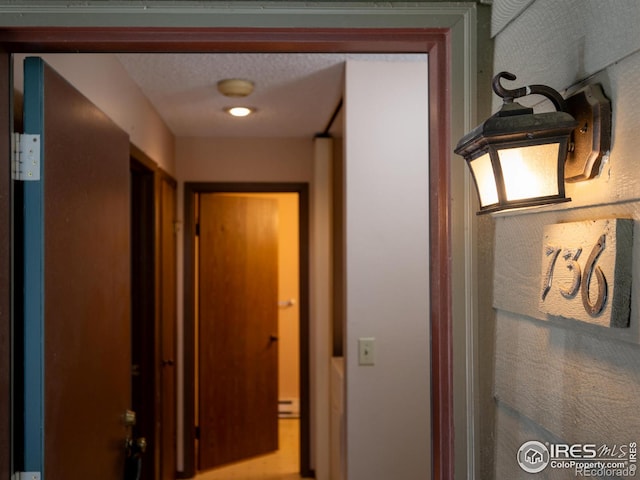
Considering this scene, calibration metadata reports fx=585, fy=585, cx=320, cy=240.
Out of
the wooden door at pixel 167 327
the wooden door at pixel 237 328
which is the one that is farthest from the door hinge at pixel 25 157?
the wooden door at pixel 237 328

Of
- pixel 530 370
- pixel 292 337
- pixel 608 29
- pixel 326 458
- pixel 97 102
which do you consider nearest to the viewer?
pixel 608 29

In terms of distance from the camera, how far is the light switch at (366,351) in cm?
247

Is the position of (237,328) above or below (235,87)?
below

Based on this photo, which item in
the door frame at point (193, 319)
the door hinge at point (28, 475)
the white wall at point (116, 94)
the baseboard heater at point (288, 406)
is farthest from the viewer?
the baseboard heater at point (288, 406)

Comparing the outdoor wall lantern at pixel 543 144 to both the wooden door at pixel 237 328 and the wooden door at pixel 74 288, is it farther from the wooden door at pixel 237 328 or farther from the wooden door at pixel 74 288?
the wooden door at pixel 237 328

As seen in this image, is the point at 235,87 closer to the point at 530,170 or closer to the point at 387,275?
the point at 387,275

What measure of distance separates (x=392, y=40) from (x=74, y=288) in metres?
1.00

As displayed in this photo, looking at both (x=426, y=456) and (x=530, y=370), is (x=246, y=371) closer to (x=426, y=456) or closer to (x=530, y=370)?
(x=426, y=456)

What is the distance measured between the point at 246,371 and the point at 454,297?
10.9 ft

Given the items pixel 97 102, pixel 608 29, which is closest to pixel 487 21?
pixel 608 29

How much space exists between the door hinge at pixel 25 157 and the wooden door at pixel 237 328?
2.85m

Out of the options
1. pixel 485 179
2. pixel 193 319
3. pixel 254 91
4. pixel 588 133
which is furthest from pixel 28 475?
pixel 193 319

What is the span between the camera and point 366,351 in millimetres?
2475

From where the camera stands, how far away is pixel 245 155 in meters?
4.05
